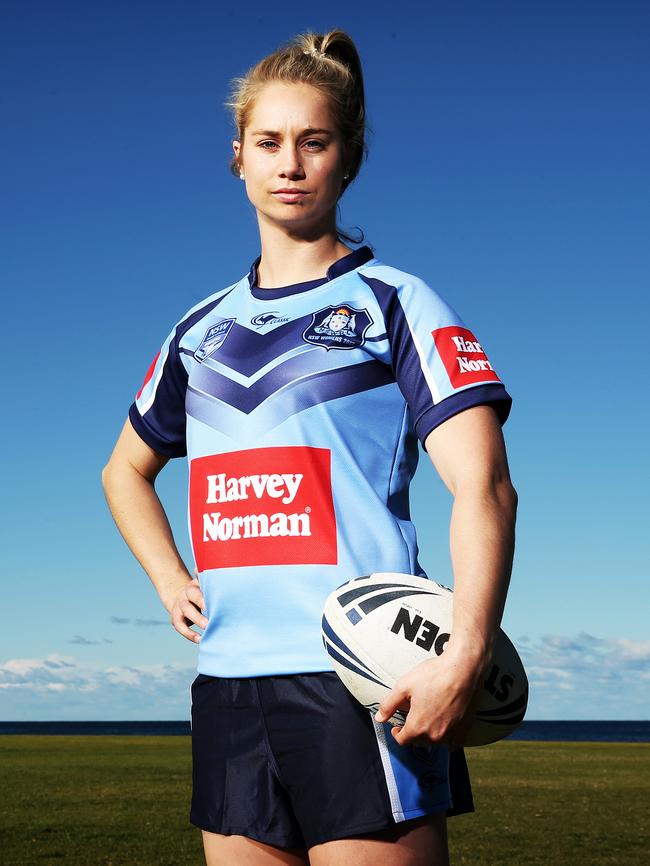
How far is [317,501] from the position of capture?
10.4 ft

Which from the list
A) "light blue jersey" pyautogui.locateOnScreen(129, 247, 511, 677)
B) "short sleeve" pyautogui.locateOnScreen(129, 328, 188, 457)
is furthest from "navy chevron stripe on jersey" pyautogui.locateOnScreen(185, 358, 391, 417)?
"short sleeve" pyautogui.locateOnScreen(129, 328, 188, 457)

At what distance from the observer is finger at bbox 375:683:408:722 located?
8.87 feet

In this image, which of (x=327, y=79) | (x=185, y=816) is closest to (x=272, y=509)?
(x=327, y=79)

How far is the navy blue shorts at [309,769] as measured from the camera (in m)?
2.95

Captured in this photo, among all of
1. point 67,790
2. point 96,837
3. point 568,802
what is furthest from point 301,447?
point 67,790

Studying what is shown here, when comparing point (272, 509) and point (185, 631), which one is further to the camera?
point (185, 631)

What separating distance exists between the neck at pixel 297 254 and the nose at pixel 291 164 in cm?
22

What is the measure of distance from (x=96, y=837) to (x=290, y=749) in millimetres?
9760

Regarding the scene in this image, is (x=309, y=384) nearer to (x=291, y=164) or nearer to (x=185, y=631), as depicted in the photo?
(x=291, y=164)

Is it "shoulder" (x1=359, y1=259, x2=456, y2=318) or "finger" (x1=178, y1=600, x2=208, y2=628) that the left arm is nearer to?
"shoulder" (x1=359, y1=259, x2=456, y2=318)

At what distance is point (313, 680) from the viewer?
10.0ft

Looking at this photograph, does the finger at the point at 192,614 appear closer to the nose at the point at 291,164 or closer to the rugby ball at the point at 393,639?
the rugby ball at the point at 393,639

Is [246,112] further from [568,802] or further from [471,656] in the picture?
[568,802]

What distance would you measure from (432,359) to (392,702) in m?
1.04
